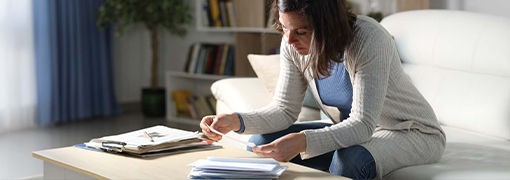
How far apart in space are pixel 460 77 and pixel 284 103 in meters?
0.80

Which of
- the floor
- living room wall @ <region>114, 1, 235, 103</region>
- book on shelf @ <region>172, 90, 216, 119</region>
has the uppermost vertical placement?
living room wall @ <region>114, 1, 235, 103</region>

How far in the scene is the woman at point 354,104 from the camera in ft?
4.36

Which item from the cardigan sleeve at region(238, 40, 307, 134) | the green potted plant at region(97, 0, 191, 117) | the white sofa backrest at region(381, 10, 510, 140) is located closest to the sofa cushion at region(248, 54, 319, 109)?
the white sofa backrest at region(381, 10, 510, 140)

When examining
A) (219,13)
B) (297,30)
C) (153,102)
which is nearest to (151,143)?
(297,30)

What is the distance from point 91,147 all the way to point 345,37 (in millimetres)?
807

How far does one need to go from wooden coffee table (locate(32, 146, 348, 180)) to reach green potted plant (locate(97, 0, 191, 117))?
2529 millimetres

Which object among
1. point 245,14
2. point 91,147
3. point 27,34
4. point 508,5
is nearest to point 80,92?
point 27,34

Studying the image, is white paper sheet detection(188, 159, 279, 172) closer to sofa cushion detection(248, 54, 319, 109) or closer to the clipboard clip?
the clipboard clip

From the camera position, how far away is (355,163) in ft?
4.37

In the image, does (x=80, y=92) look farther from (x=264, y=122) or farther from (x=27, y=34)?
(x=264, y=122)

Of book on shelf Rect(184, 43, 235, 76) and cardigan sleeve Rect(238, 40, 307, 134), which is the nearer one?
cardigan sleeve Rect(238, 40, 307, 134)

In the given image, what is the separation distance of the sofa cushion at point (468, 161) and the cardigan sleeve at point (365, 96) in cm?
16

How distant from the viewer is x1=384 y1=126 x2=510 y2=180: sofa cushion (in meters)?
1.38

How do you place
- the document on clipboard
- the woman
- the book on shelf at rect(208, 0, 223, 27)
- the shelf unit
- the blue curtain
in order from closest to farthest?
the woman < the document on clipboard < the shelf unit < the blue curtain < the book on shelf at rect(208, 0, 223, 27)
